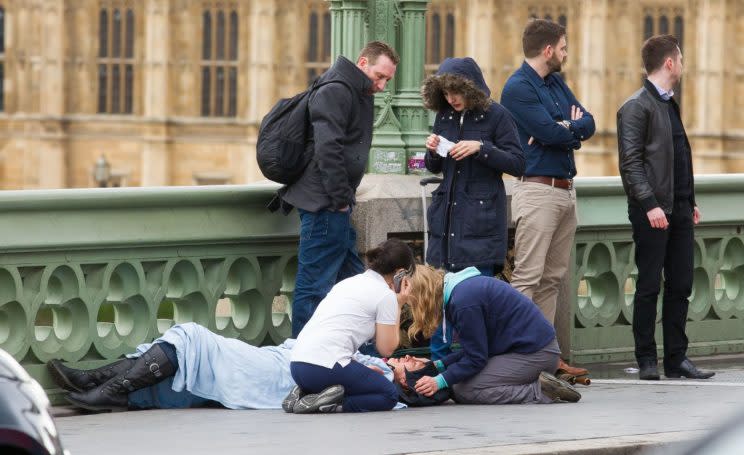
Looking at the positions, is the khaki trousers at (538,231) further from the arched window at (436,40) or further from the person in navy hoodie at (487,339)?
the arched window at (436,40)

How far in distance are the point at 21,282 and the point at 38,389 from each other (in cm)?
329

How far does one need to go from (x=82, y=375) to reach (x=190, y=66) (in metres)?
43.9

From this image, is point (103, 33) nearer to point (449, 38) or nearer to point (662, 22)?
point (449, 38)

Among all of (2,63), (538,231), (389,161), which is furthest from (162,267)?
(2,63)

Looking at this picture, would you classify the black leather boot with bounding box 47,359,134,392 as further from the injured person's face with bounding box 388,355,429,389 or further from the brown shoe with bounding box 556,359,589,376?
the brown shoe with bounding box 556,359,589,376

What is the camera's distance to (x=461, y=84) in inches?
388

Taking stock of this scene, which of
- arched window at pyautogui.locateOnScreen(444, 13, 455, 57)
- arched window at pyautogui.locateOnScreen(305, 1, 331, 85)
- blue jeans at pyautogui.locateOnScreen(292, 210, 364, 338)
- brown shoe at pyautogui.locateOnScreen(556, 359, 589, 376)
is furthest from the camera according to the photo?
arched window at pyautogui.locateOnScreen(305, 1, 331, 85)

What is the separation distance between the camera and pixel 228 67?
52906 millimetres

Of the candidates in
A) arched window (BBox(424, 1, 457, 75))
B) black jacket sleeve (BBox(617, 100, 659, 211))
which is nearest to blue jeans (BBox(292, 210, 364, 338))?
black jacket sleeve (BBox(617, 100, 659, 211))

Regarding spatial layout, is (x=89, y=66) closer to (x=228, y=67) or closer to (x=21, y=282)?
(x=228, y=67)

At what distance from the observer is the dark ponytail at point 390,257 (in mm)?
9242

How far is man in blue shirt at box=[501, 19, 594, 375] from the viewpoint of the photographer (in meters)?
10.3

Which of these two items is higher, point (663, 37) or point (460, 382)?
point (663, 37)

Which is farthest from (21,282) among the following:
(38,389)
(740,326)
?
(740,326)
